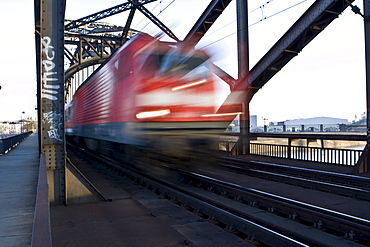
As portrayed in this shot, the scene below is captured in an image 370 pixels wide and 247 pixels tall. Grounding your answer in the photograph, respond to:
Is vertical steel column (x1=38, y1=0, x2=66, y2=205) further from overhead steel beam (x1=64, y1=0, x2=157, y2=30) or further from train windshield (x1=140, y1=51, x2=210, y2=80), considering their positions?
overhead steel beam (x1=64, y1=0, x2=157, y2=30)

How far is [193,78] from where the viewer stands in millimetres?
8594

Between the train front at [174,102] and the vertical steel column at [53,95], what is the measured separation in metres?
2.29

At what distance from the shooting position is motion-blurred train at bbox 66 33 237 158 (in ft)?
26.3

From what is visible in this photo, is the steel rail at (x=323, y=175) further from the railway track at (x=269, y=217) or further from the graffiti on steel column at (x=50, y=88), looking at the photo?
the graffiti on steel column at (x=50, y=88)

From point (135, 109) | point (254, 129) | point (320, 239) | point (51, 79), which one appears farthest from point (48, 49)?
point (254, 129)

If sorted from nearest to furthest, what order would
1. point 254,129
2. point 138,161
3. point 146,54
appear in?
1. point 146,54
2. point 138,161
3. point 254,129

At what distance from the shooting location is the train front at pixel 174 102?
8.01m

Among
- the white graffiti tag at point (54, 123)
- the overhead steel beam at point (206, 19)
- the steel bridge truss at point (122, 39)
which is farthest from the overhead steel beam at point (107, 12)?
the white graffiti tag at point (54, 123)

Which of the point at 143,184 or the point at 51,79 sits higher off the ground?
the point at 51,79

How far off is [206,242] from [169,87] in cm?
431

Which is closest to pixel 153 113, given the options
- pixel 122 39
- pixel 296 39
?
pixel 296 39

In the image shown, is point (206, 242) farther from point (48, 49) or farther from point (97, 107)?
point (97, 107)

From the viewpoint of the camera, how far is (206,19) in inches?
627

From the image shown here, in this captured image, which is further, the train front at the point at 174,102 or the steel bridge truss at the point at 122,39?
the train front at the point at 174,102
